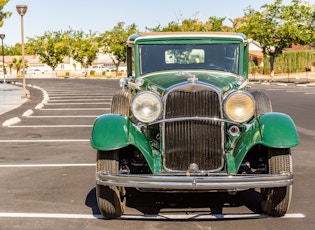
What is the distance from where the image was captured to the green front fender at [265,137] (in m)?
5.44

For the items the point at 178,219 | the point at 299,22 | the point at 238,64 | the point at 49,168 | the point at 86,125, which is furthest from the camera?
the point at 299,22

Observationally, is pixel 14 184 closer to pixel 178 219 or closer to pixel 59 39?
pixel 178 219

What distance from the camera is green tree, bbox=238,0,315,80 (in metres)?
42.5

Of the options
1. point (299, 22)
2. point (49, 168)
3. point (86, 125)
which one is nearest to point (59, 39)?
point (299, 22)

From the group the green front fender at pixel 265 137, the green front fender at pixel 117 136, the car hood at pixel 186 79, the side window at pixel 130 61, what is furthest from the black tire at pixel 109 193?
the side window at pixel 130 61

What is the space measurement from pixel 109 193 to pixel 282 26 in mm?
39689

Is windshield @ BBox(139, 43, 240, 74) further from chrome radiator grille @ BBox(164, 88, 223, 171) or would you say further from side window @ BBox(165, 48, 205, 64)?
chrome radiator grille @ BBox(164, 88, 223, 171)

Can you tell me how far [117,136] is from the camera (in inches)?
219

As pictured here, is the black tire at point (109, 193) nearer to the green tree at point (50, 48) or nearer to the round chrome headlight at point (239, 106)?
the round chrome headlight at point (239, 106)

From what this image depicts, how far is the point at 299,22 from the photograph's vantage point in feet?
143

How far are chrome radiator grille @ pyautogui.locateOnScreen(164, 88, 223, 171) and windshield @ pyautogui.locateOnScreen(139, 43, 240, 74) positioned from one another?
A: 146 centimetres

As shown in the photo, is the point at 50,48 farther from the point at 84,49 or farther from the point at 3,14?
the point at 3,14

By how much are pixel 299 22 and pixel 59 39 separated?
59.4 m

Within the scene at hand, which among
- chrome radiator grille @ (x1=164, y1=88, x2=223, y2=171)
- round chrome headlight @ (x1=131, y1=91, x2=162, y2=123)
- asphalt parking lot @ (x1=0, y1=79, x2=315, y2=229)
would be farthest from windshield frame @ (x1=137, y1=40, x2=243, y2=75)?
asphalt parking lot @ (x1=0, y1=79, x2=315, y2=229)
